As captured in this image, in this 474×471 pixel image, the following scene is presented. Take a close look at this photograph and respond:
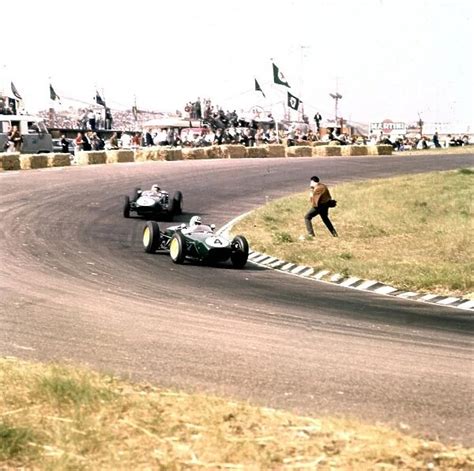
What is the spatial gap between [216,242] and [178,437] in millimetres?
12339

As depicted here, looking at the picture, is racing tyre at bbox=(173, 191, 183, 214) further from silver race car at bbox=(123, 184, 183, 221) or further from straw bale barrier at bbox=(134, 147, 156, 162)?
straw bale barrier at bbox=(134, 147, 156, 162)

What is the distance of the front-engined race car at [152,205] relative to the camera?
82.4 feet

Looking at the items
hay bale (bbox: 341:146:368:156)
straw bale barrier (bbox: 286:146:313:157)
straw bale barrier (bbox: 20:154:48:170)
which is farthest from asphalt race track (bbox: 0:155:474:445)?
hay bale (bbox: 341:146:368:156)

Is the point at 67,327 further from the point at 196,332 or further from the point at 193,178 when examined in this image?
the point at 193,178

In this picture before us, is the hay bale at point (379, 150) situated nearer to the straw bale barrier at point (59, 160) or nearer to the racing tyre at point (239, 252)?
the straw bale barrier at point (59, 160)

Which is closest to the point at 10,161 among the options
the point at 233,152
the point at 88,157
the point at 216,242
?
the point at 88,157

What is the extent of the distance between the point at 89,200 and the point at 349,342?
20257mm

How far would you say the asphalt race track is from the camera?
7.18 metres

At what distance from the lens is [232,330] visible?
10.3m

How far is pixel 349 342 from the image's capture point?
9.80m

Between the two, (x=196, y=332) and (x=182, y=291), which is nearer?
(x=196, y=332)

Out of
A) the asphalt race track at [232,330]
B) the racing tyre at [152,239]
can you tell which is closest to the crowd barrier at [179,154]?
the asphalt race track at [232,330]

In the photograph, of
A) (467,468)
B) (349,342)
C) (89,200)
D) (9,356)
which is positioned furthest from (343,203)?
(467,468)

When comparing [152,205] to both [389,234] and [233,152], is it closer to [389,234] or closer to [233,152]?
[389,234]
